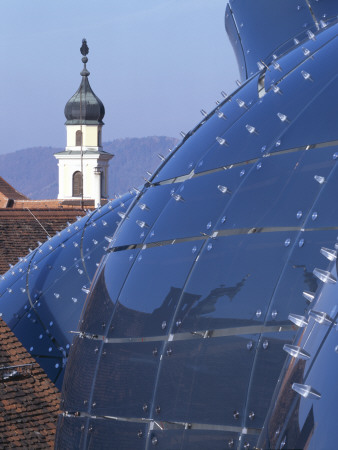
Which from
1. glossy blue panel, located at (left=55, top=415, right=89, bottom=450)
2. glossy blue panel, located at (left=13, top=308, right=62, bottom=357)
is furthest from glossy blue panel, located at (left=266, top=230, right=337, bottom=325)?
glossy blue panel, located at (left=13, top=308, right=62, bottom=357)

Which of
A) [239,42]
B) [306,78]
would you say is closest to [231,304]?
[306,78]

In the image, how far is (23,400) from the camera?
13312 mm

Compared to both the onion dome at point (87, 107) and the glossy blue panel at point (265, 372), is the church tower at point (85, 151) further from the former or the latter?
the glossy blue panel at point (265, 372)

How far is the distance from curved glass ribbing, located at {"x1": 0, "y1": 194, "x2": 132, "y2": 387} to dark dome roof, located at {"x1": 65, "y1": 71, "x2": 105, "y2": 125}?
2798 inches

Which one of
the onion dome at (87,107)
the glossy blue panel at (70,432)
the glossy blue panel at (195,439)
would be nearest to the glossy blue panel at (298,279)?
the glossy blue panel at (195,439)

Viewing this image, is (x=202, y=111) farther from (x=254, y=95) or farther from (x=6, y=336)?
(x=6, y=336)

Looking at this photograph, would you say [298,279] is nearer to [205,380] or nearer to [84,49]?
[205,380]

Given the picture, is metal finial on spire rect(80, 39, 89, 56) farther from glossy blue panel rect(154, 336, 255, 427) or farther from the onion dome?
glossy blue panel rect(154, 336, 255, 427)

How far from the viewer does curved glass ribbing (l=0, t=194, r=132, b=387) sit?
36.0 feet

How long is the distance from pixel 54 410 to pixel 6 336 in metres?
1.19

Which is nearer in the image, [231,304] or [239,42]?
[231,304]

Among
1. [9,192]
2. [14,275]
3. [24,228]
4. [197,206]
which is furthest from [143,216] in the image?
[9,192]

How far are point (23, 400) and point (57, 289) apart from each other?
245 centimetres

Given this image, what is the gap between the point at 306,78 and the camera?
658 centimetres
